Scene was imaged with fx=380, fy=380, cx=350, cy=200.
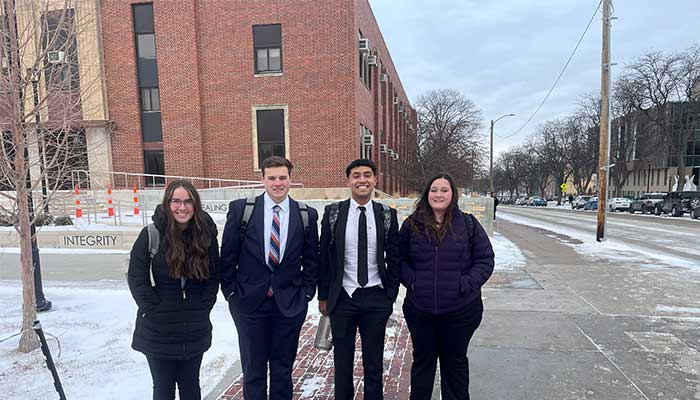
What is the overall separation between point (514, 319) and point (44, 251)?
10.7m

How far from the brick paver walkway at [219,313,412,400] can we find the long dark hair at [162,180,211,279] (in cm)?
139

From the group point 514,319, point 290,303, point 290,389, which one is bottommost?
point 514,319

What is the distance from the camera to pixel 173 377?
101 inches

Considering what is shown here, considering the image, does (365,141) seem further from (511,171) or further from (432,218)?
(511,171)

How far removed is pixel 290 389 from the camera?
9.50 ft

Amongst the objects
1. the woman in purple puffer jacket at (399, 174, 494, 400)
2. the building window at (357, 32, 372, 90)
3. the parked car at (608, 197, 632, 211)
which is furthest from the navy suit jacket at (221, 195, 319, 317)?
the parked car at (608, 197, 632, 211)

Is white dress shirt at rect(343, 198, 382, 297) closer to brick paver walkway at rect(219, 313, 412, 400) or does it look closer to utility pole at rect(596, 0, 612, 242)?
brick paver walkway at rect(219, 313, 412, 400)

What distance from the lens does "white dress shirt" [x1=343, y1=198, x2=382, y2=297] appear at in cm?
282

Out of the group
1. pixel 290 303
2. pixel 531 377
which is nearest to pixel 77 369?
pixel 290 303

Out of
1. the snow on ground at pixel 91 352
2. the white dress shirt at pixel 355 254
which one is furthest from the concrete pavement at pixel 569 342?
the white dress shirt at pixel 355 254

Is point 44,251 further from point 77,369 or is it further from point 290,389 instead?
point 290,389

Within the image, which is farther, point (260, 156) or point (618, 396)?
point (260, 156)

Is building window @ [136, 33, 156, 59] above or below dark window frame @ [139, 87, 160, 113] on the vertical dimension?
above

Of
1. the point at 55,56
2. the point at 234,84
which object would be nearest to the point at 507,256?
the point at 55,56
